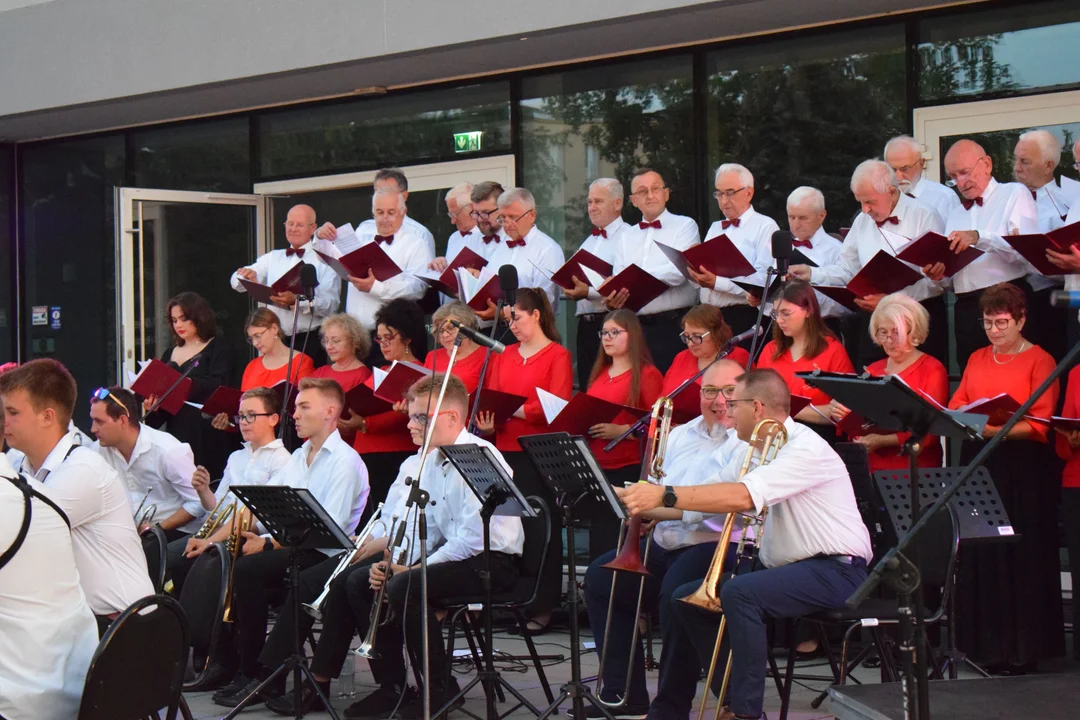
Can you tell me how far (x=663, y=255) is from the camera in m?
7.84

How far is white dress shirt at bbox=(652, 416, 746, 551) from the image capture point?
600 cm

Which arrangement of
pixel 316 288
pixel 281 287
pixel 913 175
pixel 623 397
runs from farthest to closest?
pixel 316 288 < pixel 281 287 < pixel 913 175 < pixel 623 397

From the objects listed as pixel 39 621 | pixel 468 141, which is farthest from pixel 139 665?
pixel 468 141

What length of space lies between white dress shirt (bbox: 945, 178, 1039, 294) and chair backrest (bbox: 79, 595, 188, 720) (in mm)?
4278

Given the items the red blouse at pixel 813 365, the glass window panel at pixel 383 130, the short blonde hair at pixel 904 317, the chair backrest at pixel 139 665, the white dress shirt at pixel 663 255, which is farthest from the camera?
the glass window panel at pixel 383 130

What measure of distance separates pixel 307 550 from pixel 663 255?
2.64 metres

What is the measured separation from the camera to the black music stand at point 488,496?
5.47 m

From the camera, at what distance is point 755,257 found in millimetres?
7594

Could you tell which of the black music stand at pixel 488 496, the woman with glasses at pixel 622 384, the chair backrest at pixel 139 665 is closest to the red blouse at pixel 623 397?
the woman with glasses at pixel 622 384

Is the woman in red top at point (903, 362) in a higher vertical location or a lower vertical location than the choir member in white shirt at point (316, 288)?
lower

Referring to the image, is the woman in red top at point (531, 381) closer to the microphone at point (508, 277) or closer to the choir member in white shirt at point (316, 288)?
the microphone at point (508, 277)

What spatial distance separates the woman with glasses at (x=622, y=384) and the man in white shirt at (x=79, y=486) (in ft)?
9.90

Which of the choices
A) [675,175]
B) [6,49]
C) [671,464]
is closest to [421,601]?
[671,464]

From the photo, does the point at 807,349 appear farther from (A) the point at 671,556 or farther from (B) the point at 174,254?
(B) the point at 174,254
